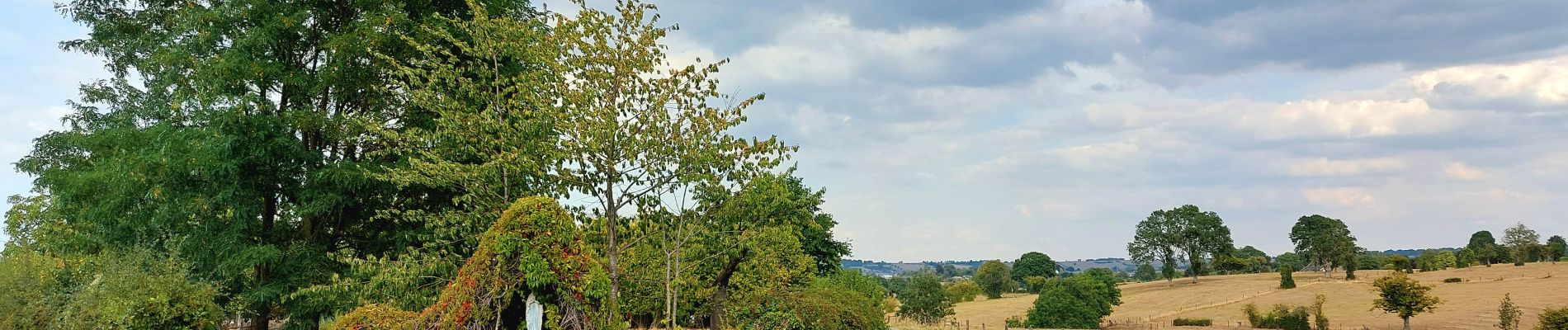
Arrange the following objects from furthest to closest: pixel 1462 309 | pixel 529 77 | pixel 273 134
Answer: pixel 1462 309, pixel 273 134, pixel 529 77

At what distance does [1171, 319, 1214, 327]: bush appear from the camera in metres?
55.5

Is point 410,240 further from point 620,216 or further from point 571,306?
point 571,306

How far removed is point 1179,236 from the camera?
93.9 metres

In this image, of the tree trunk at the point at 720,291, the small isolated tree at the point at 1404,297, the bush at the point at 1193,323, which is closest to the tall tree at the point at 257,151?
the tree trunk at the point at 720,291

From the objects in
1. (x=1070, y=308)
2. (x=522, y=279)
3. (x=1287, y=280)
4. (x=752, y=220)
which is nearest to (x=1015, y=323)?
(x=1070, y=308)

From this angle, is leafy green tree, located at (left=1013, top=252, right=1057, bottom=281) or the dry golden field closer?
the dry golden field

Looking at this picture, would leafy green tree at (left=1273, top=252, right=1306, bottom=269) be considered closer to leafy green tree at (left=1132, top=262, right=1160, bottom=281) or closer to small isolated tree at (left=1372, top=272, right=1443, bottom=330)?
leafy green tree at (left=1132, top=262, right=1160, bottom=281)

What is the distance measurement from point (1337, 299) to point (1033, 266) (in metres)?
66.7

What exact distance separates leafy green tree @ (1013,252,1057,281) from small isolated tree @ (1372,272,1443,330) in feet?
271

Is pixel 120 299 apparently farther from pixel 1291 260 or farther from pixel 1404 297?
pixel 1291 260

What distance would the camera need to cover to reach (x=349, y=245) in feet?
60.0

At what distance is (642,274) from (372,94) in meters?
7.34

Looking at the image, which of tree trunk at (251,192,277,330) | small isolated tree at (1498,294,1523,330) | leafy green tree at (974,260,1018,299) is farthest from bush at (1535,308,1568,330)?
leafy green tree at (974,260,1018,299)

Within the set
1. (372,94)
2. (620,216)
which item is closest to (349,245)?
(372,94)
